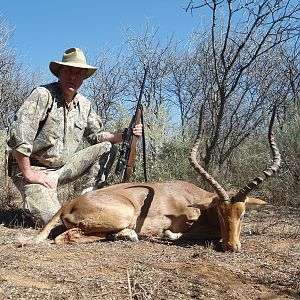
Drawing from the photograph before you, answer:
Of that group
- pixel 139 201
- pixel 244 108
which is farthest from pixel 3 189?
pixel 244 108

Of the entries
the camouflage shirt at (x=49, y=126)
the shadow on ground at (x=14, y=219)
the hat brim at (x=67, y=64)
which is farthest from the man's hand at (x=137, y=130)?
the shadow on ground at (x=14, y=219)

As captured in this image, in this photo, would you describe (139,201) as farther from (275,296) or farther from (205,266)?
(275,296)

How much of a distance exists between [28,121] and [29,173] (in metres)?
0.67

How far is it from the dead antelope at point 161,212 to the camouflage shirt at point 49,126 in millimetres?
1037

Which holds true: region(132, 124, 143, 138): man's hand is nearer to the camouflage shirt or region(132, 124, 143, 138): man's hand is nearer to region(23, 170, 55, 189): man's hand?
the camouflage shirt

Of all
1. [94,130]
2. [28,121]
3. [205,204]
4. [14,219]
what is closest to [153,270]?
[205,204]

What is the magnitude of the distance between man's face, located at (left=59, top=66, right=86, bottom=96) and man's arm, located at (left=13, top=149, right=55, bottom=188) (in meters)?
1.10

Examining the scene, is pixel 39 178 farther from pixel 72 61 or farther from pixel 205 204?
pixel 205 204

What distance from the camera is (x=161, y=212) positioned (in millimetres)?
6004

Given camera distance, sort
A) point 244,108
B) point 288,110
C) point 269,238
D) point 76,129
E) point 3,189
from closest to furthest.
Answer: point 269,238
point 76,129
point 3,189
point 288,110
point 244,108

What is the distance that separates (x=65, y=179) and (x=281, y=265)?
3.60 metres

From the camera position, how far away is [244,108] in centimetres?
1753

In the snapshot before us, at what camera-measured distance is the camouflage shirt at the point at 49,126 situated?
6062 millimetres

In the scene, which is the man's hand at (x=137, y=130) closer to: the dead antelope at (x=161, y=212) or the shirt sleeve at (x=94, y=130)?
the shirt sleeve at (x=94, y=130)
